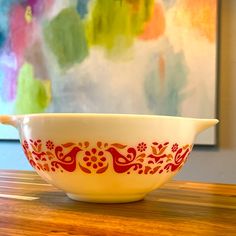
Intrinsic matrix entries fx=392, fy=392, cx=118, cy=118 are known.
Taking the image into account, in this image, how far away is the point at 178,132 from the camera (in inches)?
18.1

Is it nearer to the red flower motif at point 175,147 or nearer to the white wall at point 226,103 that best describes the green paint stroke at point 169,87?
the white wall at point 226,103

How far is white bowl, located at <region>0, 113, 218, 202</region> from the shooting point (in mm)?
429

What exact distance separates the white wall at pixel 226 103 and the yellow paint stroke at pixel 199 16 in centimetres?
4

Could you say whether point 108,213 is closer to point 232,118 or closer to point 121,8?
point 232,118

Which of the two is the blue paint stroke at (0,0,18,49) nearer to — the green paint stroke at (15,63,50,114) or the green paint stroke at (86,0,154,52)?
the green paint stroke at (15,63,50,114)

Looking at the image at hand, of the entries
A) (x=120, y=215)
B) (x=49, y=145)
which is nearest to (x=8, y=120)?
(x=49, y=145)

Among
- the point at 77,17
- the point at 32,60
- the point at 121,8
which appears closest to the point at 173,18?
the point at 121,8

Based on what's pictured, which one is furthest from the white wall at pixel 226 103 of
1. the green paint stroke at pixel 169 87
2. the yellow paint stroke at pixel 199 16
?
the green paint stroke at pixel 169 87

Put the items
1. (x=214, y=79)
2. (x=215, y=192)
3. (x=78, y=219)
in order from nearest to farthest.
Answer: (x=78, y=219)
(x=215, y=192)
(x=214, y=79)

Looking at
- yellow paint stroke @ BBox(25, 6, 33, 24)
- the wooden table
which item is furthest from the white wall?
the wooden table

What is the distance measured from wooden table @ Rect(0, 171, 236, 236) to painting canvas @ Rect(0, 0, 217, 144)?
1.07m

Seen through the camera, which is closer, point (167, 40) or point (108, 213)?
point (108, 213)

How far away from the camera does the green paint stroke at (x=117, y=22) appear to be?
5.55ft

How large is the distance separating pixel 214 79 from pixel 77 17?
69cm
